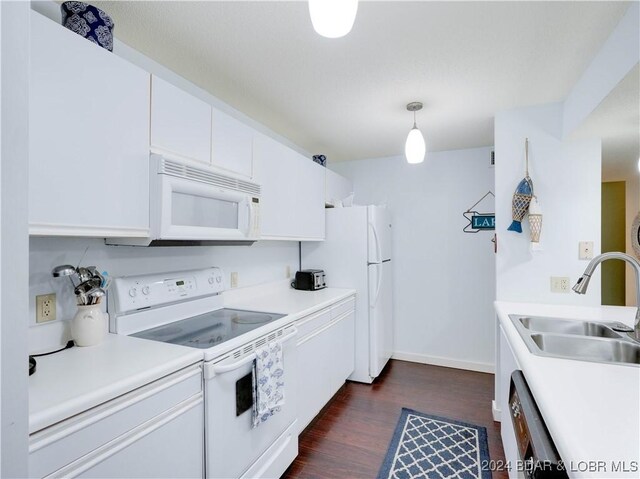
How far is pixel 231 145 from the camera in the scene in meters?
1.96

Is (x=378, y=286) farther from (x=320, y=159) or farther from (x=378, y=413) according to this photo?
(x=320, y=159)

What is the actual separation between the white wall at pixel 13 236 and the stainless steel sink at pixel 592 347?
5.67 ft

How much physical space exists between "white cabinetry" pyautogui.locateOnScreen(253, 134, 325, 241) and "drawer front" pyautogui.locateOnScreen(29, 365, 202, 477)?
1215 millimetres

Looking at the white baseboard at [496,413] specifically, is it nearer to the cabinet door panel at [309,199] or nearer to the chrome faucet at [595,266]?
the chrome faucet at [595,266]

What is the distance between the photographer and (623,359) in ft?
4.65

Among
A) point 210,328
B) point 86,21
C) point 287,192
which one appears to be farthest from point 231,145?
point 210,328

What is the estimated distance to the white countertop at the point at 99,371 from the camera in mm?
891

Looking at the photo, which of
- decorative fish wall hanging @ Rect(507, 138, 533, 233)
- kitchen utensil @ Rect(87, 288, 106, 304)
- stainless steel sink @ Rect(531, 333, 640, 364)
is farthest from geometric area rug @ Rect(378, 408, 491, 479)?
kitchen utensil @ Rect(87, 288, 106, 304)

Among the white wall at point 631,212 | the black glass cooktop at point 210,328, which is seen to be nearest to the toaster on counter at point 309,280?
the black glass cooktop at point 210,328

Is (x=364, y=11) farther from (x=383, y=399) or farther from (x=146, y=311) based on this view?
(x=383, y=399)

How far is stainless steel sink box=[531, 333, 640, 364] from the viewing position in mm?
1406

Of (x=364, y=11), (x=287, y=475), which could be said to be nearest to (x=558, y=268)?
(x=364, y=11)

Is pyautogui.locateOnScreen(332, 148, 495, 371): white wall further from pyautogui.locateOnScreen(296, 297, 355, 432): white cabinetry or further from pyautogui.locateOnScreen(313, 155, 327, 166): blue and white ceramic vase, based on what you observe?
pyautogui.locateOnScreen(296, 297, 355, 432): white cabinetry

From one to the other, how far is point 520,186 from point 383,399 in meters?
2.03
